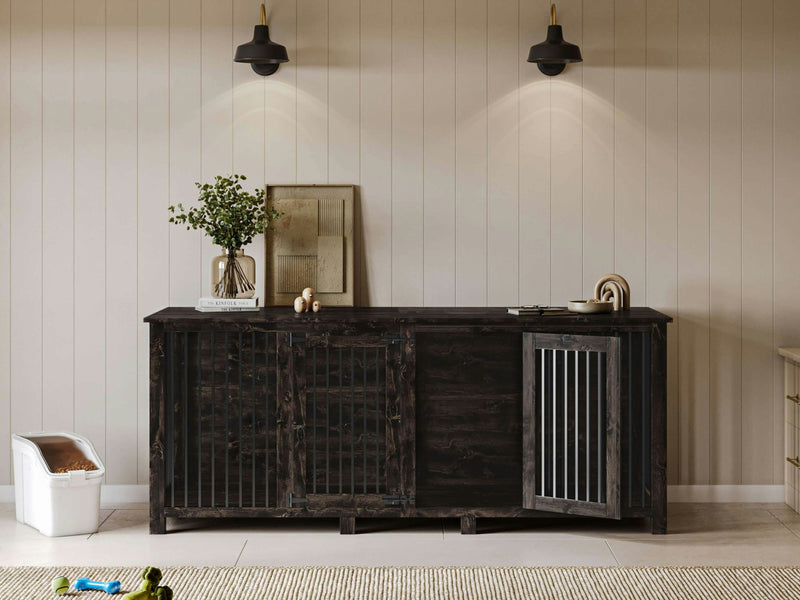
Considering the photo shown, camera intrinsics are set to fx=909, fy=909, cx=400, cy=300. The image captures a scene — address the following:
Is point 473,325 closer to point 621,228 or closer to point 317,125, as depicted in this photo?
point 621,228

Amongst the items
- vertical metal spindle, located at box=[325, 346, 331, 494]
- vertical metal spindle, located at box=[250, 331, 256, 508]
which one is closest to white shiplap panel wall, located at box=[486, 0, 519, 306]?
vertical metal spindle, located at box=[325, 346, 331, 494]

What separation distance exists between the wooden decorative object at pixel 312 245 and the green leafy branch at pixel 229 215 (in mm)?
90

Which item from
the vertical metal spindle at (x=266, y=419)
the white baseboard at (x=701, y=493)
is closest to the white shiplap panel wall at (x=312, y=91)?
the vertical metal spindle at (x=266, y=419)

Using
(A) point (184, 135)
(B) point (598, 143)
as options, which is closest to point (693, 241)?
(B) point (598, 143)

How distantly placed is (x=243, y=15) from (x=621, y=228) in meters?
1.91

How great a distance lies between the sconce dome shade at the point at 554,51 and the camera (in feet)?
12.4

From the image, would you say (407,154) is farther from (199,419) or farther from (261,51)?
(199,419)

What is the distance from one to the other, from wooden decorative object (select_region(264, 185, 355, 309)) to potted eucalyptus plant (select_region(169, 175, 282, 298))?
113mm

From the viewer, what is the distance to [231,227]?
3793 millimetres

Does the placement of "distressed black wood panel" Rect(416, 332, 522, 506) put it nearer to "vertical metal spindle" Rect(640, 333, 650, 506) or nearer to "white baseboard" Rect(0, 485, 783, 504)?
"vertical metal spindle" Rect(640, 333, 650, 506)

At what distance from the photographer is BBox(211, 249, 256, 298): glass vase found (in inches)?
150

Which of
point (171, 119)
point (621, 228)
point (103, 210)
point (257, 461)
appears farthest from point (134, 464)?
point (621, 228)

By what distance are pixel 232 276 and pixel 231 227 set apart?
0.21 meters

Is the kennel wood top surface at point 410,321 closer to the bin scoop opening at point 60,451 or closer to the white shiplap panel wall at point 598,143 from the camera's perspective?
the white shiplap panel wall at point 598,143
